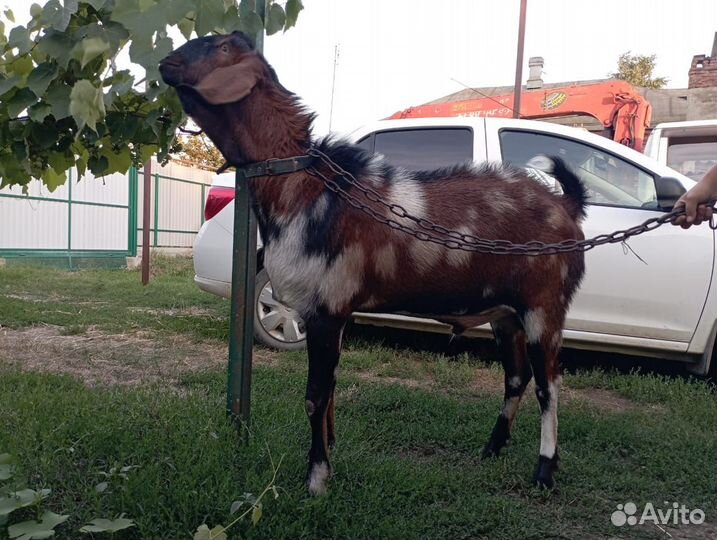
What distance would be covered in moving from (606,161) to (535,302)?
8.22 ft

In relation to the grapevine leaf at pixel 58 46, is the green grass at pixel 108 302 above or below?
below

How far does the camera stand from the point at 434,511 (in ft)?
8.45

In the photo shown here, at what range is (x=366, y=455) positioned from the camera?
3.05 meters

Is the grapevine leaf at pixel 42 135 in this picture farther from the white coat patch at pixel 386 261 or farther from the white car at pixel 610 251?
the white car at pixel 610 251

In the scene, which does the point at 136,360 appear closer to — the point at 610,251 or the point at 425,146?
the point at 425,146

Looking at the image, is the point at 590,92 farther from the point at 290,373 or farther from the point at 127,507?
the point at 127,507

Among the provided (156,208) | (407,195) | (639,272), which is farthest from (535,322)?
(156,208)

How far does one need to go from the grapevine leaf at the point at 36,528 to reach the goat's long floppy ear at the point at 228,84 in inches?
60.8

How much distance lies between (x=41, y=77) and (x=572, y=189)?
242 centimetres

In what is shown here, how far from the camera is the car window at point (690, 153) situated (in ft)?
28.0

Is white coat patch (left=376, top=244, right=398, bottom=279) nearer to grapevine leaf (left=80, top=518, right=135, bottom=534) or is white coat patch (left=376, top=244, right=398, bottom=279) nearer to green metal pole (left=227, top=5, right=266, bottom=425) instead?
green metal pole (left=227, top=5, right=266, bottom=425)

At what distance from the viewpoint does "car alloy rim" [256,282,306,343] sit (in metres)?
5.29

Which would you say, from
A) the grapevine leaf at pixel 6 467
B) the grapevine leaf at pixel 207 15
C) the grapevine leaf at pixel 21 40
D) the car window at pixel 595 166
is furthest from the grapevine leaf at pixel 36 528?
the car window at pixel 595 166

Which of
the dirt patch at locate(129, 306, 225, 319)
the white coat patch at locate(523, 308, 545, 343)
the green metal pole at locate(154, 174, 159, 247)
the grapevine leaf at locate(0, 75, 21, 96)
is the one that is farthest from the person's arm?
the green metal pole at locate(154, 174, 159, 247)
